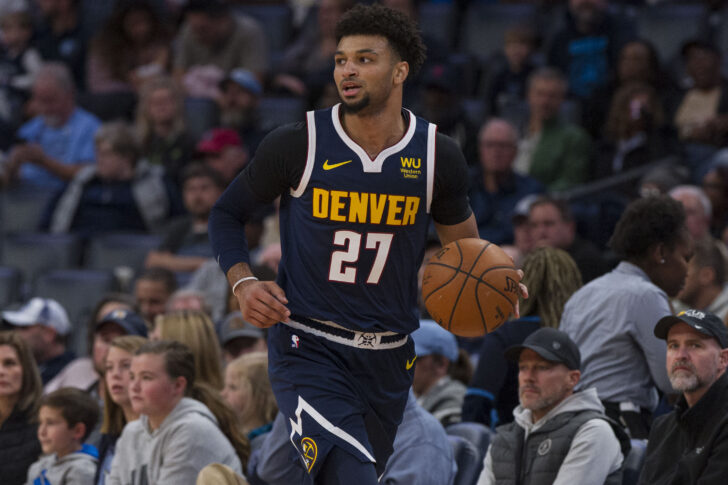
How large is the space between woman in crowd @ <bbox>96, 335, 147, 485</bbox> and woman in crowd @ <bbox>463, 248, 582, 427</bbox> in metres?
1.86

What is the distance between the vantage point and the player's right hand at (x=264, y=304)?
423 cm

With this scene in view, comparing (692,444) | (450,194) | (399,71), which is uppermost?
(399,71)

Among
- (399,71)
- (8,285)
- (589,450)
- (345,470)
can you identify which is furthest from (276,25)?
(345,470)

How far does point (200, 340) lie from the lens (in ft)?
22.7

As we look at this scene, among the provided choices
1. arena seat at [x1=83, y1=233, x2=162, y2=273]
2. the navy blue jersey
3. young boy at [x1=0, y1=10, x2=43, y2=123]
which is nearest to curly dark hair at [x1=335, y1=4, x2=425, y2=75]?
the navy blue jersey

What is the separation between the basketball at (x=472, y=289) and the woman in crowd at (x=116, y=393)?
8.26 feet

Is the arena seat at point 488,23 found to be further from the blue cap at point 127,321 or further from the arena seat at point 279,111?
the blue cap at point 127,321

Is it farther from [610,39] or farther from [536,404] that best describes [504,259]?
[610,39]

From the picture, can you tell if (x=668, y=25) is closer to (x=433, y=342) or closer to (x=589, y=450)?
(x=433, y=342)

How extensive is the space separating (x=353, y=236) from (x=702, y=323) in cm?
168

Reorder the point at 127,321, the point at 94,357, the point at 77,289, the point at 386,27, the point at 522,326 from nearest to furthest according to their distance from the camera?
the point at 386,27
the point at 522,326
the point at 127,321
the point at 94,357
the point at 77,289

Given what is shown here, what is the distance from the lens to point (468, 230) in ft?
15.4

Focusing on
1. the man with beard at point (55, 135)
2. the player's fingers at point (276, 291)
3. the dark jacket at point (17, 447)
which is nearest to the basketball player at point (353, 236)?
the player's fingers at point (276, 291)

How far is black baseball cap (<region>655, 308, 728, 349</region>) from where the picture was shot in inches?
200
